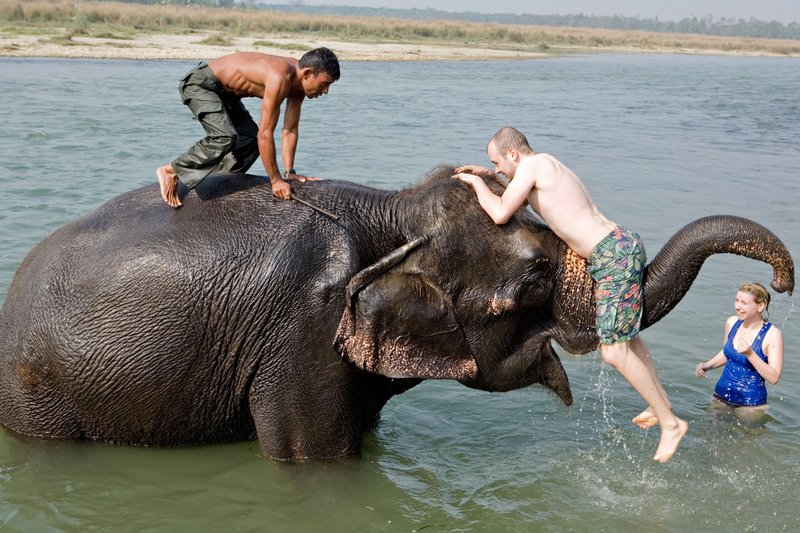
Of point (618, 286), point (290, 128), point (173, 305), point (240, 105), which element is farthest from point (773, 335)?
point (173, 305)

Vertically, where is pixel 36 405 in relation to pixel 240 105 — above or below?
below

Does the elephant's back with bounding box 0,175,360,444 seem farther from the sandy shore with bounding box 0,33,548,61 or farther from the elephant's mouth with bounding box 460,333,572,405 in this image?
the sandy shore with bounding box 0,33,548,61

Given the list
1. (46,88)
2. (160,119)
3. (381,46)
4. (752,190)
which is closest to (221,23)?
(381,46)

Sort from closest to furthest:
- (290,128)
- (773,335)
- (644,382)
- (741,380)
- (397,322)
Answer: (397,322) < (644,382) < (290,128) < (773,335) < (741,380)

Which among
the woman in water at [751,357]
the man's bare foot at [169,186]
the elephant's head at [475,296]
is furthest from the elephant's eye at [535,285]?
the woman in water at [751,357]

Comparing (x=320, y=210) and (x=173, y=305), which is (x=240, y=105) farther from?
(x=173, y=305)

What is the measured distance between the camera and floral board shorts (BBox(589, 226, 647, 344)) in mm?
5148

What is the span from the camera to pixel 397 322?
5172 millimetres

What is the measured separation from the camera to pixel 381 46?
189 ft

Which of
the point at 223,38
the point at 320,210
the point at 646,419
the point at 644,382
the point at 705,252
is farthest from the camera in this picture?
the point at 223,38

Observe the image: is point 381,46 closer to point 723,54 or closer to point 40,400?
point 723,54

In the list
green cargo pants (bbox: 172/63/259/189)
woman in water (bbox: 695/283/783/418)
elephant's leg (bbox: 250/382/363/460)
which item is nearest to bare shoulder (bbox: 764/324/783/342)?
woman in water (bbox: 695/283/783/418)

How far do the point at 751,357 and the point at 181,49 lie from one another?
1504 inches

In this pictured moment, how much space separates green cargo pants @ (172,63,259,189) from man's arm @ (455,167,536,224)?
161 cm
